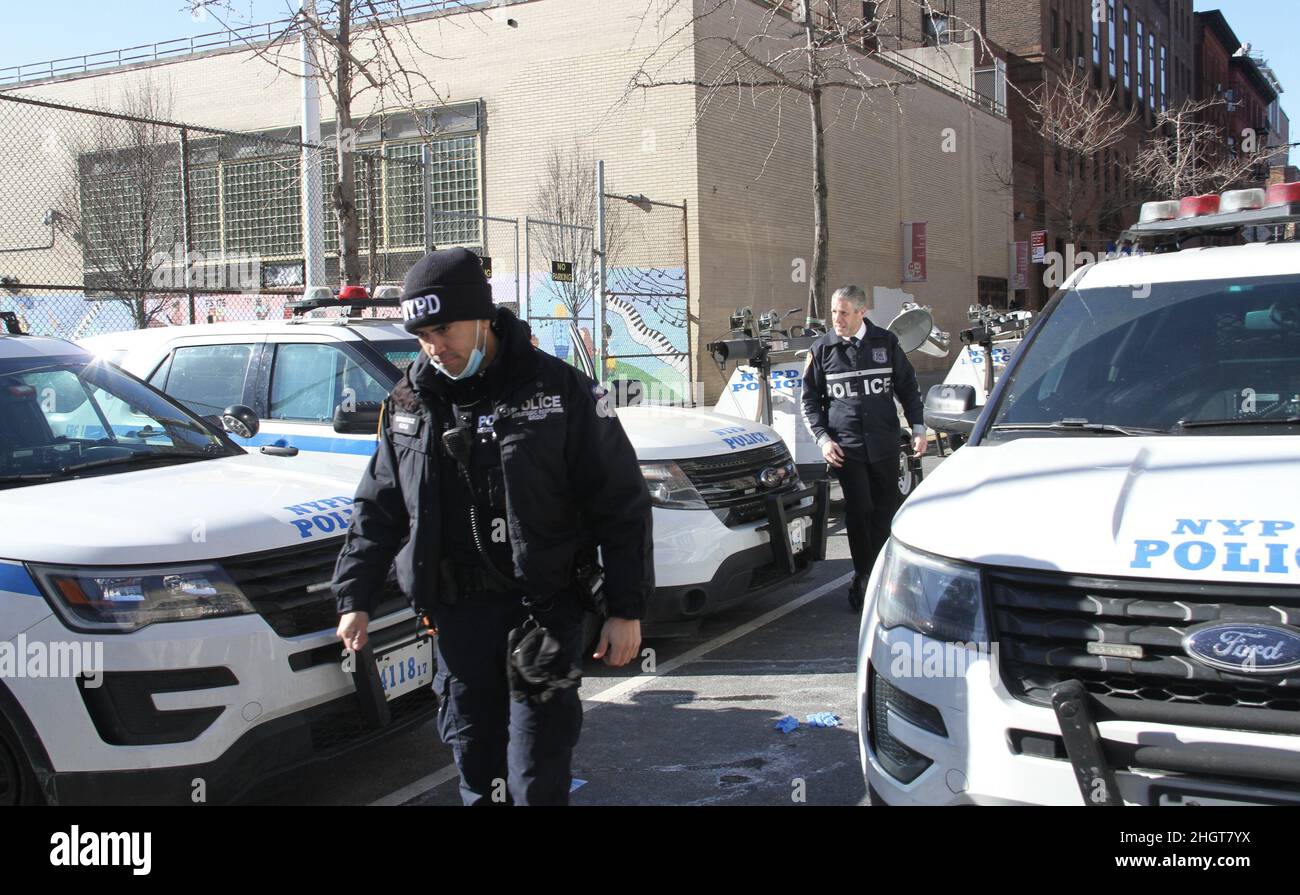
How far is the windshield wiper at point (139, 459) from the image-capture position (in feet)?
13.2

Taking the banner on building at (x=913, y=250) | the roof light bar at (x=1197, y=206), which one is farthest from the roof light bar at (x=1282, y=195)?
the banner on building at (x=913, y=250)

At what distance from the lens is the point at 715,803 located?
3.87m

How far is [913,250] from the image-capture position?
99.3 feet

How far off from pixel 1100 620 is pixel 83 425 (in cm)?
385

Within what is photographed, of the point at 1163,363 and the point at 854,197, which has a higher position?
the point at 854,197

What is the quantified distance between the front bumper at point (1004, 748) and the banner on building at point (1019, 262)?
3861 centimetres

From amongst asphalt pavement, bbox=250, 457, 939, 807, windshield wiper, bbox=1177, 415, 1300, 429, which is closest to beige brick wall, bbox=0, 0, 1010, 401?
asphalt pavement, bbox=250, 457, 939, 807

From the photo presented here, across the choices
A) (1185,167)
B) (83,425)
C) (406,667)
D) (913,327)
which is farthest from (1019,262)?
(406,667)

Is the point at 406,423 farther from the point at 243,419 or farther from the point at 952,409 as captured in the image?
the point at 243,419

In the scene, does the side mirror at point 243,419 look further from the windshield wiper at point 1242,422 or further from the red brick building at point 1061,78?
the red brick building at point 1061,78

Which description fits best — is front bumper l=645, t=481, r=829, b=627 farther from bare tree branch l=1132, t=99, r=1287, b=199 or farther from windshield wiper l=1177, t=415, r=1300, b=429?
bare tree branch l=1132, t=99, r=1287, b=199

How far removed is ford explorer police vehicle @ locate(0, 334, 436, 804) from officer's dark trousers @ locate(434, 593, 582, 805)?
65 centimetres
